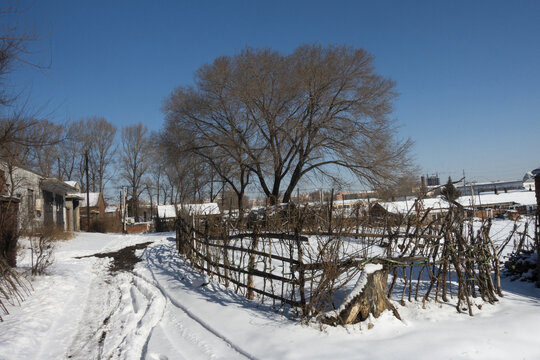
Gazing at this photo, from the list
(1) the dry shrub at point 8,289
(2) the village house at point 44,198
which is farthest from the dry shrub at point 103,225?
(1) the dry shrub at point 8,289

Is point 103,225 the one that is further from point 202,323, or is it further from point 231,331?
point 231,331

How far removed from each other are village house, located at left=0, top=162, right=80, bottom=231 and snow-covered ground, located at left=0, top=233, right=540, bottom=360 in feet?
45.0

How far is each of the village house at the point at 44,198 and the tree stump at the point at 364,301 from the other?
694 inches

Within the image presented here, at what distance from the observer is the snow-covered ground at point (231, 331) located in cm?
399

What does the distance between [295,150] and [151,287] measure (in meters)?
16.5

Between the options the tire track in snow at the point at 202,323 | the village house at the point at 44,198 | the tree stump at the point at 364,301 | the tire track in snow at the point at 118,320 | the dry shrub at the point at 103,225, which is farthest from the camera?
the dry shrub at the point at 103,225

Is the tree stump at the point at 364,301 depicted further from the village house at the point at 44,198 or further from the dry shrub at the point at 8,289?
the village house at the point at 44,198

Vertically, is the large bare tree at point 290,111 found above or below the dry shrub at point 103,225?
above

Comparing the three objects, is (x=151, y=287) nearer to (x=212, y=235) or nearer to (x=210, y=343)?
(x=212, y=235)

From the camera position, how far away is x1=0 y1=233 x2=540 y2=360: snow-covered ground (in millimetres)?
3990

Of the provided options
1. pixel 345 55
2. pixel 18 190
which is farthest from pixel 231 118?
pixel 18 190

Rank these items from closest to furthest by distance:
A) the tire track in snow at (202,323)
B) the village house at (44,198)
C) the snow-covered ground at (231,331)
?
the snow-covered ground at (231,331) < the tire track in snow at (202,323) < the village house at (44,198)

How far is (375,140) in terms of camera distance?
22266mm

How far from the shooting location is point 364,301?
180 inches
